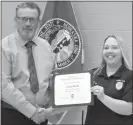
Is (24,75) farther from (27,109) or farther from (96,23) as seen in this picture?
(96,23)

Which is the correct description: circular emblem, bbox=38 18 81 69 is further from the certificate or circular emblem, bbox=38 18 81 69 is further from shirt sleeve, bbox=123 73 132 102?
shirt sleeve, bbox=123 73 132 102

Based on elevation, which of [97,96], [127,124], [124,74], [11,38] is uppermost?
[11,38]

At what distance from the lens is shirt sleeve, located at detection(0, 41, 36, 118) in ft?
6.94

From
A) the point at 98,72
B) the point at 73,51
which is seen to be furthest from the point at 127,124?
the point at 73,51

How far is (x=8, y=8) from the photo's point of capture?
3.34m

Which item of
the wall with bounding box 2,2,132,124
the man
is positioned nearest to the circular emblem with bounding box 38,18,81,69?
the wall with bounding box 2,2,132,124

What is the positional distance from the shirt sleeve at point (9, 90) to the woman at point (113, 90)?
0.49 m

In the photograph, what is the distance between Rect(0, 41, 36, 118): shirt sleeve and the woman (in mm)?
492

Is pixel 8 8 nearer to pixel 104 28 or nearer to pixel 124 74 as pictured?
pixel 104 28

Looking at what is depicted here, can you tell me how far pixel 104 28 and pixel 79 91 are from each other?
4.16 ft

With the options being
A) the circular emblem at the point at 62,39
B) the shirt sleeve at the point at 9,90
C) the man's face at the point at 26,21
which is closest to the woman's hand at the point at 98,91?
the shirt sleeve at the point at 9,90

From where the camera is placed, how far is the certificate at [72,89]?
6.85 ft

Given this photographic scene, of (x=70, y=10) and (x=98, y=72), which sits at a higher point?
(x=70, y=10)

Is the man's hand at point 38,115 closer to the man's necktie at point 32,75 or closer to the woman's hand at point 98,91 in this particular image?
the man's necktie at point 32,75
